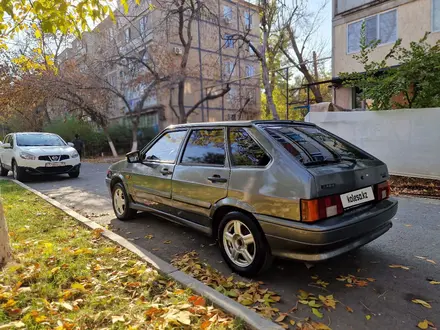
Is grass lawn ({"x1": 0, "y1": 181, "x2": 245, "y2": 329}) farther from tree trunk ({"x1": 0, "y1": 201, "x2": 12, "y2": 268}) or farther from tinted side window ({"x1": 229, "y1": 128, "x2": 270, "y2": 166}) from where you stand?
tinted side window ({"x1": 229, "y1": 128, "x2": 270, "y2": 166})

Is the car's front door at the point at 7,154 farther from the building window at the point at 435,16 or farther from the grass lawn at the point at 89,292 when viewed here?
the building window at the point at 435,16

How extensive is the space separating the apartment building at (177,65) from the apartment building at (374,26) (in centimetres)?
612

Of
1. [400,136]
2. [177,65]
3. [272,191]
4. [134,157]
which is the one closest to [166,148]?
[134,157]

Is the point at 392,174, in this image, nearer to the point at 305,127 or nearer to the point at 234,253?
the point at 305,127

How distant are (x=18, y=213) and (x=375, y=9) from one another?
15134mm

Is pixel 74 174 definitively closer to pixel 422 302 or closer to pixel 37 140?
pixel 37 140

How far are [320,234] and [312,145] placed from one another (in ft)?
3.54

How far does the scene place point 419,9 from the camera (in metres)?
12.0

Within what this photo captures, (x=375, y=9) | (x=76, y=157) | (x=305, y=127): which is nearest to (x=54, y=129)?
(x=76, y=157)

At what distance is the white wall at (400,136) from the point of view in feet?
23.2

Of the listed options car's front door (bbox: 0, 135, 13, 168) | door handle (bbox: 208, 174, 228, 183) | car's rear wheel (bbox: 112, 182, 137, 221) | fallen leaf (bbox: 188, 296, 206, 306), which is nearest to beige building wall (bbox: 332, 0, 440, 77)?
car's rear wheel (bbox: 112, 182, 137, 221)

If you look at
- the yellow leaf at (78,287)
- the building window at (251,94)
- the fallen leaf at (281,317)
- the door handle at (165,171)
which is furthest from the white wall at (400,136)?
the building window at (251,94)

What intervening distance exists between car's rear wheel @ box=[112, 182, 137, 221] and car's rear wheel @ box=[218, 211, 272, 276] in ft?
7.66

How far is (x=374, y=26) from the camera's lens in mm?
13312
